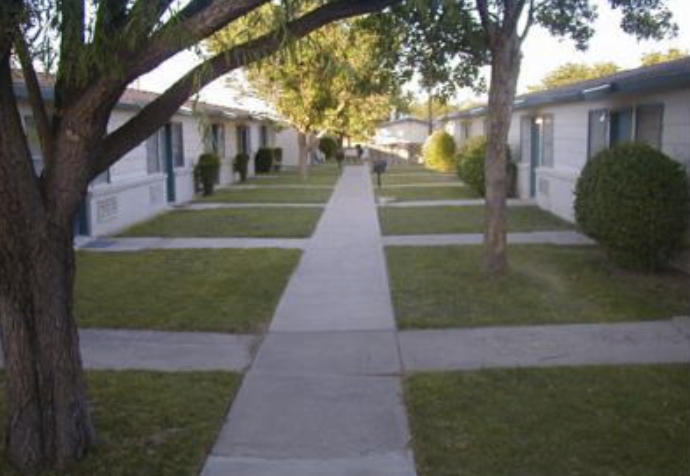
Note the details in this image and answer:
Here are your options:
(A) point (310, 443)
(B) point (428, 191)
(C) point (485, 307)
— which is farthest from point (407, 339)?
(B) point (428, 191)

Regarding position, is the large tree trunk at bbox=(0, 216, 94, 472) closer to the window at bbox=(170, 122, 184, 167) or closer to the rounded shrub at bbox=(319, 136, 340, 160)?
the window at bbox=(170, 122, 184, 167)

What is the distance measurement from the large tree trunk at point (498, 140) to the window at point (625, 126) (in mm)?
2210

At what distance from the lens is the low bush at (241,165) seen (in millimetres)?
32812

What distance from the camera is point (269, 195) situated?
26.0 meters

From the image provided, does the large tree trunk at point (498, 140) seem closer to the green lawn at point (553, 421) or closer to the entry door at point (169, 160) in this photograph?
the green lawn at point (553, 421)

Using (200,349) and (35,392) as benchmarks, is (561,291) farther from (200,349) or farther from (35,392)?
(35,392)

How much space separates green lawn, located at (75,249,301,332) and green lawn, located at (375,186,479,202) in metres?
10.8

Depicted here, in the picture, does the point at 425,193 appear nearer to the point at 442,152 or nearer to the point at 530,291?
→ the point at 442,152

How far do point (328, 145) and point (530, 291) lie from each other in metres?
45.2

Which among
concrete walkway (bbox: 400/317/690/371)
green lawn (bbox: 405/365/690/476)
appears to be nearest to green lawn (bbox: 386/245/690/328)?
concrete walkway (bbox: 400/317/690/371)

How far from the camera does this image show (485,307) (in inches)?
365

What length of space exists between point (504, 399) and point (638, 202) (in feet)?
17.7

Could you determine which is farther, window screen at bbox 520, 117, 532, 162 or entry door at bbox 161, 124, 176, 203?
window screen at bbox 520, 117, 532, 162

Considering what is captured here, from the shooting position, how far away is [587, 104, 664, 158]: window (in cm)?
1241
